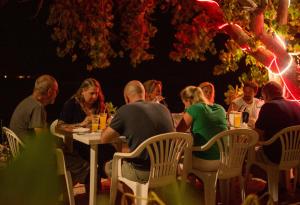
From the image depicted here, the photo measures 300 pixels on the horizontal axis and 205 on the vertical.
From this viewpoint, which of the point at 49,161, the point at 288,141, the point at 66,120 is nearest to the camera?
the point at 49,161

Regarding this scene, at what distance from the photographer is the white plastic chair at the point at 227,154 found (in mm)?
3434

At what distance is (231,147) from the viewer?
3445 millimetres

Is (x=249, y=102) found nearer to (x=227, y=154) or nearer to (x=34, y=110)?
(x=227, y=154)

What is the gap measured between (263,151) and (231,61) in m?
2.40

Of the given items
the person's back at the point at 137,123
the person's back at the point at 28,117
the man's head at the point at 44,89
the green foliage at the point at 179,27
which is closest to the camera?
the person's back at the point at 137,123

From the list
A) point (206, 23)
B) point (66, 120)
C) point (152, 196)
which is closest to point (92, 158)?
point (66, 120)

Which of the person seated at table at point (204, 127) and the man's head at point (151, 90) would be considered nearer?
the person seated at table at point (204, 127)

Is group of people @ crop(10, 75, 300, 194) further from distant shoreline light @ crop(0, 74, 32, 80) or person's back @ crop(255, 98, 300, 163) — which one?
distant shoreline light @ crop(0, 74, 32, 80)

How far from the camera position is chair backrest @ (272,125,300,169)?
148 inches

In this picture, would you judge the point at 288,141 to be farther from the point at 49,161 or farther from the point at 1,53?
the point at 1,53

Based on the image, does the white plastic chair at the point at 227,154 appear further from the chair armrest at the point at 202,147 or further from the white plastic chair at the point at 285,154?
the white plastic chair at the point at 285,154

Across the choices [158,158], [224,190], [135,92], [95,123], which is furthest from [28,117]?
[224,190]

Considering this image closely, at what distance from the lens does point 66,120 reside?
4.14 metres

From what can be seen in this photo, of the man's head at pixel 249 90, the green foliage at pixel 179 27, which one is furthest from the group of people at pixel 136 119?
the green foliage at pixel 179 27
